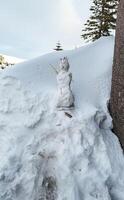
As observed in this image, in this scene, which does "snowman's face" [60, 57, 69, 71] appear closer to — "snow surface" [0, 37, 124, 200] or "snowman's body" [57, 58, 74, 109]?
"snowman's body" [57, 58, 74, 109]

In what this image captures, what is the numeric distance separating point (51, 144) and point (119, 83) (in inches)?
88.6

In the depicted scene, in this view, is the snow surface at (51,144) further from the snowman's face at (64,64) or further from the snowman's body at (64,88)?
the snowman's face at (64,64)

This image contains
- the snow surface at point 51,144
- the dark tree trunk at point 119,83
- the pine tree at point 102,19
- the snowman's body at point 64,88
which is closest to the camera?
the snow surface at point 51,144

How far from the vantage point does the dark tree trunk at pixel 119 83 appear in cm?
898

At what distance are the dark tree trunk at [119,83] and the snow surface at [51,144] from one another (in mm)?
190

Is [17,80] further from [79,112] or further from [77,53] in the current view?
[77,53]

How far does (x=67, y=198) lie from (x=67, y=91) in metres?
2.22

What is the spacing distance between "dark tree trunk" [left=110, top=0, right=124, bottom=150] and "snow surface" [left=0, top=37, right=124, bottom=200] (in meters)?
0.19

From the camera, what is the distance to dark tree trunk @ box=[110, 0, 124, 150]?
898 centimetres

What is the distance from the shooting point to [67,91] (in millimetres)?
8469

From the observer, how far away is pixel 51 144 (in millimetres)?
7887

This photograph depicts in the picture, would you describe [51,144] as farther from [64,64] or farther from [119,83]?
[119,83]

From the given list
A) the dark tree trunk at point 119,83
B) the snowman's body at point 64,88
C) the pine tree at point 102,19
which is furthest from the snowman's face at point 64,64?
the pine tree at point 102,19

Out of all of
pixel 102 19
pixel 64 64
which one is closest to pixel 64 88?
pixel 64 64
